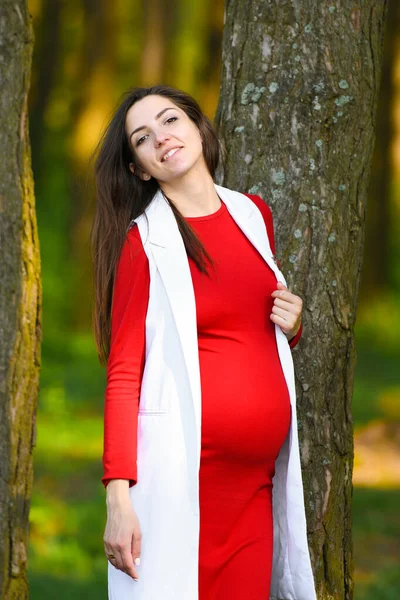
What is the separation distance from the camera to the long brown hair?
2732mm

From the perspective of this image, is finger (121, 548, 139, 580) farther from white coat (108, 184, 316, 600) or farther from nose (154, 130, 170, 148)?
nose (154, 130, 170, 148)

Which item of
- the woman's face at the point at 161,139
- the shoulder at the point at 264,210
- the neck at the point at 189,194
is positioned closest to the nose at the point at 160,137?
the woman's face at the point at 161,139

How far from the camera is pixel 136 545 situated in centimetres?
252

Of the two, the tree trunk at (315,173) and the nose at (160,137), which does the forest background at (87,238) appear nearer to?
the tree trunk at (315,173)

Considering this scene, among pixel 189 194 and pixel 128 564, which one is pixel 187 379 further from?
pixel 189 194

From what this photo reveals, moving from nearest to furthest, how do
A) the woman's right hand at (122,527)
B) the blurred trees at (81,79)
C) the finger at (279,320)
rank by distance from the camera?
1. the woman's right hand at (122,527)
2. the finger at (279,320)
3. the blurred trees at (81,79)

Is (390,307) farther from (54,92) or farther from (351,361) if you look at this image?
(351,361)

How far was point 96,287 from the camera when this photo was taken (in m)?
2.79

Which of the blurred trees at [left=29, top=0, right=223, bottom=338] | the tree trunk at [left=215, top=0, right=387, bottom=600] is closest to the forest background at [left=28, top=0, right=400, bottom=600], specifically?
the blurred trees at [left=29, top=0, right=223, bottom=338]

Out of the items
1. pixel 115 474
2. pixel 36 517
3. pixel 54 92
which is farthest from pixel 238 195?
pixel 54 92

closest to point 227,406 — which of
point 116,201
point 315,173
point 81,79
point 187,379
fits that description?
point 187,379

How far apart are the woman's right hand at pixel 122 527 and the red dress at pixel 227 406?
0.06m

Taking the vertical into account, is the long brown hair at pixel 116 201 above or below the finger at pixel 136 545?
above

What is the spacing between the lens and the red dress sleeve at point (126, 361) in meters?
2.51
